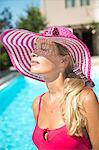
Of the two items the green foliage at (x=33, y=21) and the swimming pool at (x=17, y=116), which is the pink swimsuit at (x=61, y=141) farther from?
the green foliage at (x=33, y=21)

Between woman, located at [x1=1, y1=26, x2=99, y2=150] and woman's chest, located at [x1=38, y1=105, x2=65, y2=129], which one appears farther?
woman's chest, located at [x1=38, y1=105, x2=65, y2=129]

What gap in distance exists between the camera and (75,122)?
2.02 meters

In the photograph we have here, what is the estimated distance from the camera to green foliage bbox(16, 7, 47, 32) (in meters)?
34.9

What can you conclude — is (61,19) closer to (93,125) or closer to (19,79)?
(19,79)

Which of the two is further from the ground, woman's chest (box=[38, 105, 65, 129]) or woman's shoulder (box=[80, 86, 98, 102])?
woman's shoulder (box=[80, 86, 98, 102])

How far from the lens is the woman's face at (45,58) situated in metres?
2.12

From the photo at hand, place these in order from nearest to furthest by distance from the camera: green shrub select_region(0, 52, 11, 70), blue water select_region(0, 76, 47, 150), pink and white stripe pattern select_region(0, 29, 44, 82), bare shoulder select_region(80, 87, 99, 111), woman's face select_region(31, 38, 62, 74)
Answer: bare shoulder select_region(80, 87, 99, 111) → woman's face select_region(31, 38, 62, 74) → pink and white stripe pattern select_region(0, 29, 44, 82) → blue water select_region(0, 76, 47, 150) → green shrub select_region(0, 52, 11, 70)

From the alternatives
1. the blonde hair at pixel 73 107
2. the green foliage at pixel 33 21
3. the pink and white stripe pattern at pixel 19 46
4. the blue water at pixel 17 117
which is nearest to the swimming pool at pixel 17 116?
the blue water at pixel 17 117

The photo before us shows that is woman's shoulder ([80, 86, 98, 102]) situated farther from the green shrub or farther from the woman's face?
the green shrub

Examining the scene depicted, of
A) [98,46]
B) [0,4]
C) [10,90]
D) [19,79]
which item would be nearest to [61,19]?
[98,46]

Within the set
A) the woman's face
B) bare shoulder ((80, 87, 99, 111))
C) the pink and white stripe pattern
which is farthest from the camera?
the pink and white stripe pattern

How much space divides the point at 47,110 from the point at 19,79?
17.2m

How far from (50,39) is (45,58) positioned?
112mm

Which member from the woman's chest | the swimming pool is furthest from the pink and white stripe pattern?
the swimming pool
